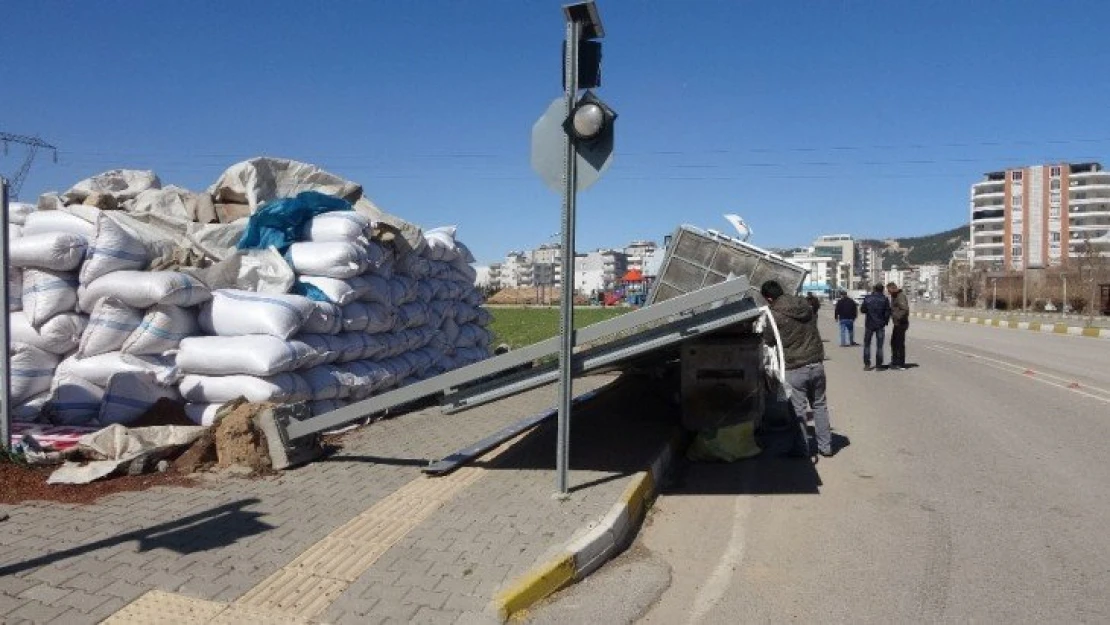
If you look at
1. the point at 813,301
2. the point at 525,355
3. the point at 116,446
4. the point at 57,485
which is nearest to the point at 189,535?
the point at 57,485

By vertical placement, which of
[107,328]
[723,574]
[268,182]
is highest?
[268,182]

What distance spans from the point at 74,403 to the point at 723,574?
576 cm

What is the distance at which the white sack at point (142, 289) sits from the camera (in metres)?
6.98

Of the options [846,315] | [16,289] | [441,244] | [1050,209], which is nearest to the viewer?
[16,289]

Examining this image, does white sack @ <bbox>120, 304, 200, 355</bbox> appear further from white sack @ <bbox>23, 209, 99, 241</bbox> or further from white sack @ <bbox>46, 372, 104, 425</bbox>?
white sack @ <bbox>23, 209, 99, 241</bbox>

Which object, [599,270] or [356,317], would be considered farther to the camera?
[599,270]

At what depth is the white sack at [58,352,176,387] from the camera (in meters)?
6.93

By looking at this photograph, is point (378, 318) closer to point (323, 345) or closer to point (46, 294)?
point (323, 345)

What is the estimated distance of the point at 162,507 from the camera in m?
5.00

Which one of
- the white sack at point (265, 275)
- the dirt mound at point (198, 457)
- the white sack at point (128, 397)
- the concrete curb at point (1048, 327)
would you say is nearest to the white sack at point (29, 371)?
the white sack at point (128, 397)

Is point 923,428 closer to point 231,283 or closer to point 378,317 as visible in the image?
point 378,317

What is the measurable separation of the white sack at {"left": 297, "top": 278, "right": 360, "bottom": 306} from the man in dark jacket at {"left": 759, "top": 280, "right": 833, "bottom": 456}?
4242mm

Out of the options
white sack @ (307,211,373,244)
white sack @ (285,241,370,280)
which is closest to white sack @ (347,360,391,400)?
white sack @ (285,241,370,280)

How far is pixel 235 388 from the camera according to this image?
6973 mm
